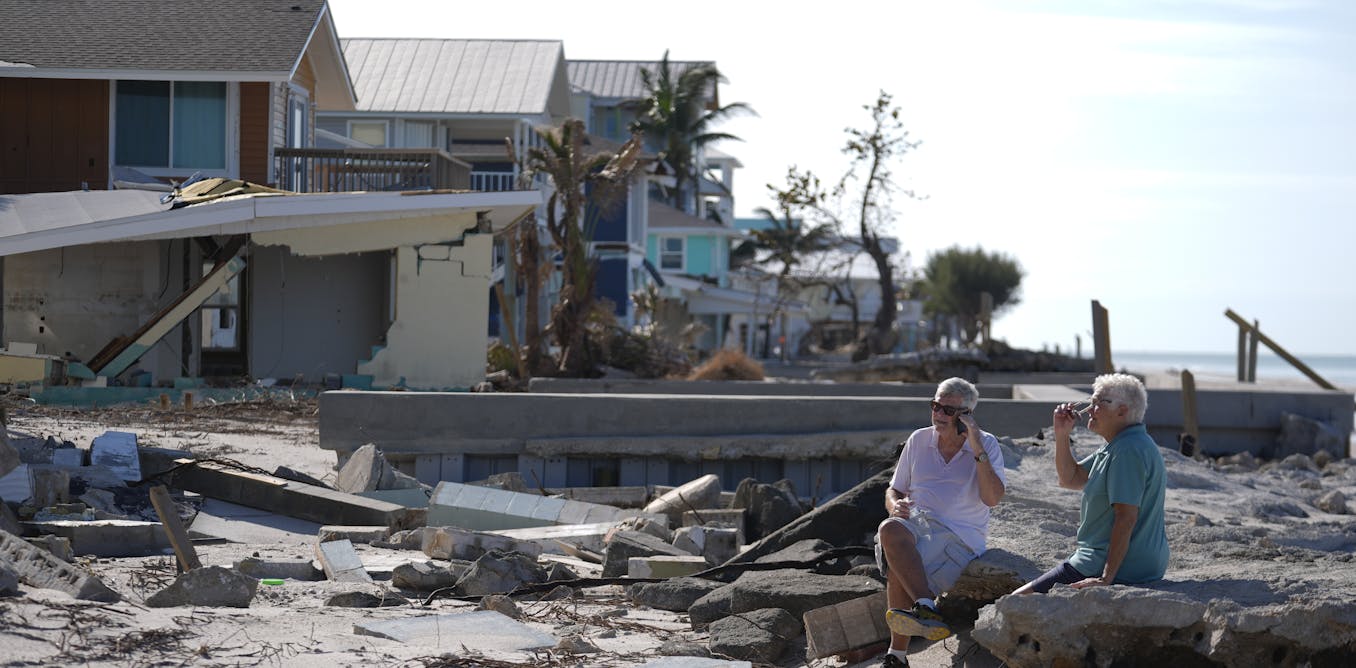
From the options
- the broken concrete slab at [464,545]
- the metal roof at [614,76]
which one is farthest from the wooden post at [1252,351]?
the metal roof at [614,76]

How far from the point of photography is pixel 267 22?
23.0m

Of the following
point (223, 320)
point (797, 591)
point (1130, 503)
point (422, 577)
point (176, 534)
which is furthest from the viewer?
point (223, 320)

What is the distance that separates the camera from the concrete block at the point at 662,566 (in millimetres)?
8500

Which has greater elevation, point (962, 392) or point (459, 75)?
point (459, 75)

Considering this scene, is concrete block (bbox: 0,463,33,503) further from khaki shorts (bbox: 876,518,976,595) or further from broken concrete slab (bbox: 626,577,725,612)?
khaki shorts (bbox: 876,518,976,595)

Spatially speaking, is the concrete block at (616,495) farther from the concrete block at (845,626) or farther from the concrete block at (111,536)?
the concrete block at (845,626)

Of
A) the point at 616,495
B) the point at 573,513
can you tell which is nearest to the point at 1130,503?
the point at 573,513

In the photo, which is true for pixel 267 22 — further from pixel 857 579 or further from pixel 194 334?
pixel 857 579

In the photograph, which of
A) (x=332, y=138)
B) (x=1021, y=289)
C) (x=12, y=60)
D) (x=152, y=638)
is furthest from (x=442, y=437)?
(x=1021, y=289)

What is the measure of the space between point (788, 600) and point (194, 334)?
14169 mm

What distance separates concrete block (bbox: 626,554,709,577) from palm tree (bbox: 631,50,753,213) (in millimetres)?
43998

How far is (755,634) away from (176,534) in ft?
10.7

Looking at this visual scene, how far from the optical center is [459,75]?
3341 centimetres

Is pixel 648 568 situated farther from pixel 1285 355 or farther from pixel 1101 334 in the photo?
pixel 1285 355
